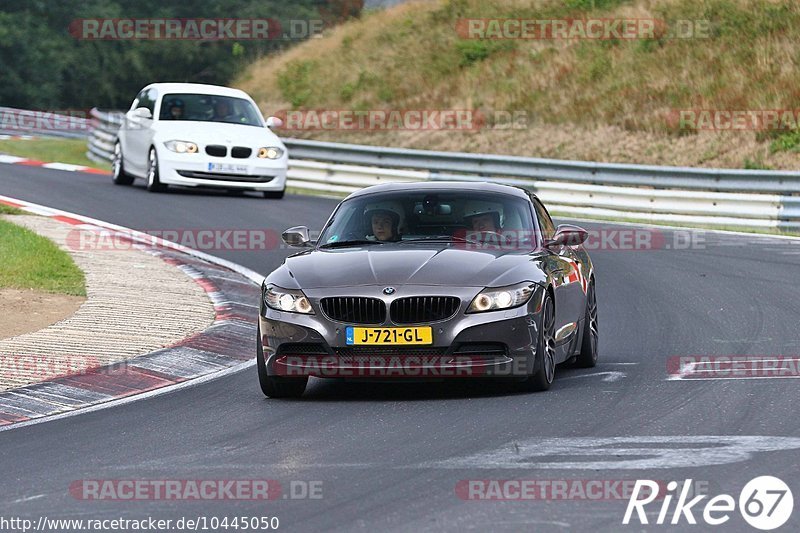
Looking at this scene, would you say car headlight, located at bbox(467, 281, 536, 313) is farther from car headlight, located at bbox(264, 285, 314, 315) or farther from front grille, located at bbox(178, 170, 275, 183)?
front grille, located at bbox(178, 170, 275, 183)

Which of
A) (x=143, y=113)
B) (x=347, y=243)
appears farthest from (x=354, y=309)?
(x=143, y=113)

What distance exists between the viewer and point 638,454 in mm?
7555

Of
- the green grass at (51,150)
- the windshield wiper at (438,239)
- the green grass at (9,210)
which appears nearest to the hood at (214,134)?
the green grass at (9,210)

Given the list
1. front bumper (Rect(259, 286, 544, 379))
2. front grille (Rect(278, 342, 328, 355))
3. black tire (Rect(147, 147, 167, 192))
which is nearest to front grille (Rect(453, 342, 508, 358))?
front bumper (Rect(259, 286, 544, 379))

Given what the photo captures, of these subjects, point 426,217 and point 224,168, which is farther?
point 224,168

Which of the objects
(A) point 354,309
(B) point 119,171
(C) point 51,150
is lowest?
(C) point 51,150

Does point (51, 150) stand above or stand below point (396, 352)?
below

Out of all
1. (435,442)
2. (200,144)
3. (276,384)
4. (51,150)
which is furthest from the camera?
(51,150)

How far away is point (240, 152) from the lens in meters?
24.6

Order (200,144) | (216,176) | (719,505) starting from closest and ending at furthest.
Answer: (719,505) < (200,144) < (216,176)

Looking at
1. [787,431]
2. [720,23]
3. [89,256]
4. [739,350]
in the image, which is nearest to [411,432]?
[787,431]

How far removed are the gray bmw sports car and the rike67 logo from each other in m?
2.67

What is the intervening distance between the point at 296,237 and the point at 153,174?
14.4 meters

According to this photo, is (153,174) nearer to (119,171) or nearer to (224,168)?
(224,168)
